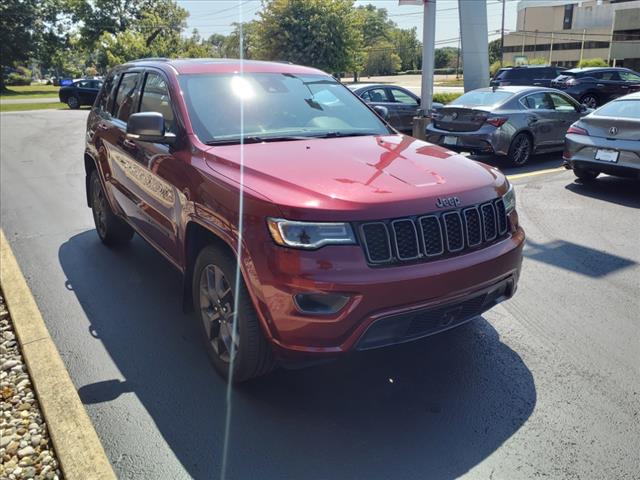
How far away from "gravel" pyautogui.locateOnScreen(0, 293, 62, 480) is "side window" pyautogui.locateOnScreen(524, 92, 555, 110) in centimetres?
956

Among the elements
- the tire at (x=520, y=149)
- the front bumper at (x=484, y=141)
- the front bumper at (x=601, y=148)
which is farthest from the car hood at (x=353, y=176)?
the tire at (x=520, y=149)

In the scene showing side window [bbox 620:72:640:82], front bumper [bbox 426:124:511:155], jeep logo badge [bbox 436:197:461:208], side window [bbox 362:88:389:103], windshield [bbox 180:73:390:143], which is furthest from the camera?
side window [bbox 620:72:640:82]

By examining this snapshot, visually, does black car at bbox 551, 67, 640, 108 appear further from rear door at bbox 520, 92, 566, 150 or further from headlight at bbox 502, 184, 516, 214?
headlight at bbox 502, 184, 516, 214

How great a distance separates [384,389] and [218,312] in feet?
3.49

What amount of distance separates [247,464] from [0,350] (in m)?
2.06

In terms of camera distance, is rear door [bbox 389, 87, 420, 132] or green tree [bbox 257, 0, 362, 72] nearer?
rear door [bbox 389, 87, 420, 132]

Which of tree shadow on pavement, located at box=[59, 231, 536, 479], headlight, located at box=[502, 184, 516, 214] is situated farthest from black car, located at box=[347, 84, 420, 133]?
headlight, located at box=[502, 184, 516, 214]

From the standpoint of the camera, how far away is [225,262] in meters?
3.16

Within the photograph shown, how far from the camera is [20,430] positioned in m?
2.99

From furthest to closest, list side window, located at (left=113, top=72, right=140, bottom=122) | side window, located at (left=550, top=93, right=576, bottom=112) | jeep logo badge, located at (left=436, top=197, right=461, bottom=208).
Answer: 1. side window, located at (left=550, top=93, right=576, bottom=112)
2. side window, located at (left=113, top=72, right=140, bottom=122)
3. jeep logo badge, located at (left=436, top=197, right=461, bottom=208)

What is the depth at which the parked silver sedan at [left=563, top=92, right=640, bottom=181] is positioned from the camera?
303 inches

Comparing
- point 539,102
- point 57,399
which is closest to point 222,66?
point 57,399

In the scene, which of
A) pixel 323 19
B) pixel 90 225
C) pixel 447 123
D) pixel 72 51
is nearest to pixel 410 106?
pixel 447 123

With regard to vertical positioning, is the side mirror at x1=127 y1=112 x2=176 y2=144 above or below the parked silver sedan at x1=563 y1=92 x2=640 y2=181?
above
